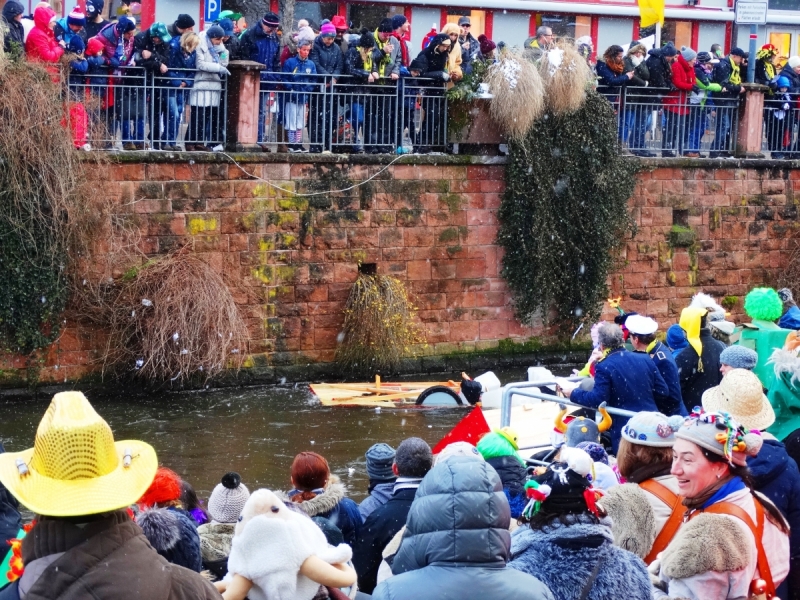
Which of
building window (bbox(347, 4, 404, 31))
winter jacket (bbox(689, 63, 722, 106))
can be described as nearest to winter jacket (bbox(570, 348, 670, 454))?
winter jacket (bbox(689, 63, 722, 106))

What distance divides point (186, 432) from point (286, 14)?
1200 cm

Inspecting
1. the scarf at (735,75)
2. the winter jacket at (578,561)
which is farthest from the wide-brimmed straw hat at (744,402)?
the scarf at (735,75)

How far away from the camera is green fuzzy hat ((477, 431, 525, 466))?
5715mm

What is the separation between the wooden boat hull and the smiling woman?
9.90 metres

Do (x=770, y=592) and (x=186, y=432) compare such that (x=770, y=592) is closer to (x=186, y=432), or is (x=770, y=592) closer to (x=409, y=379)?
(x=186, y=432)

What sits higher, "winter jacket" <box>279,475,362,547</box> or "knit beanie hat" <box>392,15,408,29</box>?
"knit beanie hat" <box>392,15,408,29</box>

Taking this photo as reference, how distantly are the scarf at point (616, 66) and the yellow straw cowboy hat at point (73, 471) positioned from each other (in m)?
16.1

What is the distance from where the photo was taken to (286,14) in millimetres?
22922

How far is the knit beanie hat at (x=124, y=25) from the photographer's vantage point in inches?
579

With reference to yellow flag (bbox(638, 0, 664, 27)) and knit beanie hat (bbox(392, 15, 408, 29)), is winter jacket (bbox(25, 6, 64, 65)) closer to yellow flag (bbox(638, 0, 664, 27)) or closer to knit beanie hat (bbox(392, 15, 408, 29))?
knit beanie hat (bbox(392, 15, 408, 29))

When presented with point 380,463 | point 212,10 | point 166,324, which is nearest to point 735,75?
point 212,10

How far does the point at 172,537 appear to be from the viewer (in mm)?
4578

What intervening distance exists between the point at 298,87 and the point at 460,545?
43.9ft

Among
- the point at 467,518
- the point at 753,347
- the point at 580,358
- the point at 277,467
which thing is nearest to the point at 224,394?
A: the point at 277,467
